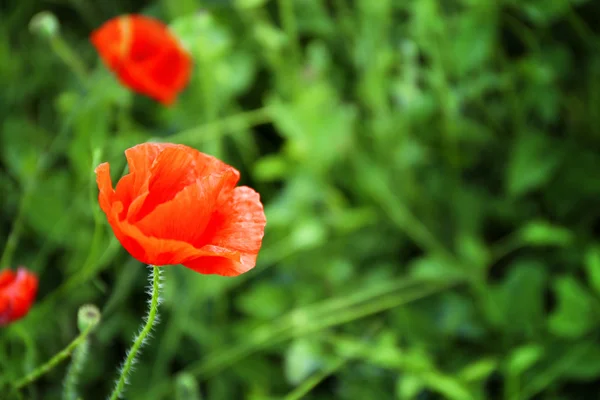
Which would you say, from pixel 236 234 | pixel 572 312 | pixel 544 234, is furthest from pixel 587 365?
pixel 236 234

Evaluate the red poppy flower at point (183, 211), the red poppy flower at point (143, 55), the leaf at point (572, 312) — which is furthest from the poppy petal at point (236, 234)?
the leaf at point (572, 312)

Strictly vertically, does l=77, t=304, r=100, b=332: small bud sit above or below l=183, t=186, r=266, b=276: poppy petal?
below

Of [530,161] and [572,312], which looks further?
[530,161]

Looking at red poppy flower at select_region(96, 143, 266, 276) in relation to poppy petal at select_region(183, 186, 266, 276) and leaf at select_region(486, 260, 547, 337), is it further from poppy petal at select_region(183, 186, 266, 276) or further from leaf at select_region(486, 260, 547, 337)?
leaf at select_region(486, 260, 547, 337)

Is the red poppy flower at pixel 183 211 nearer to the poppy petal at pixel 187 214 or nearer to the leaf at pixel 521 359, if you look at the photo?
the poppy petal at pixel 187 214

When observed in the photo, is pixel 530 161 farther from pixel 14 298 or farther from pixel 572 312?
pixel 14 298

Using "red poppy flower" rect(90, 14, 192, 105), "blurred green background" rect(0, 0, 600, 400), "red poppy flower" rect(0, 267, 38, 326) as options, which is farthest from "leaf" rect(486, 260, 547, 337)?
"red poppy flower" rect(0, 267, 38, 326)
